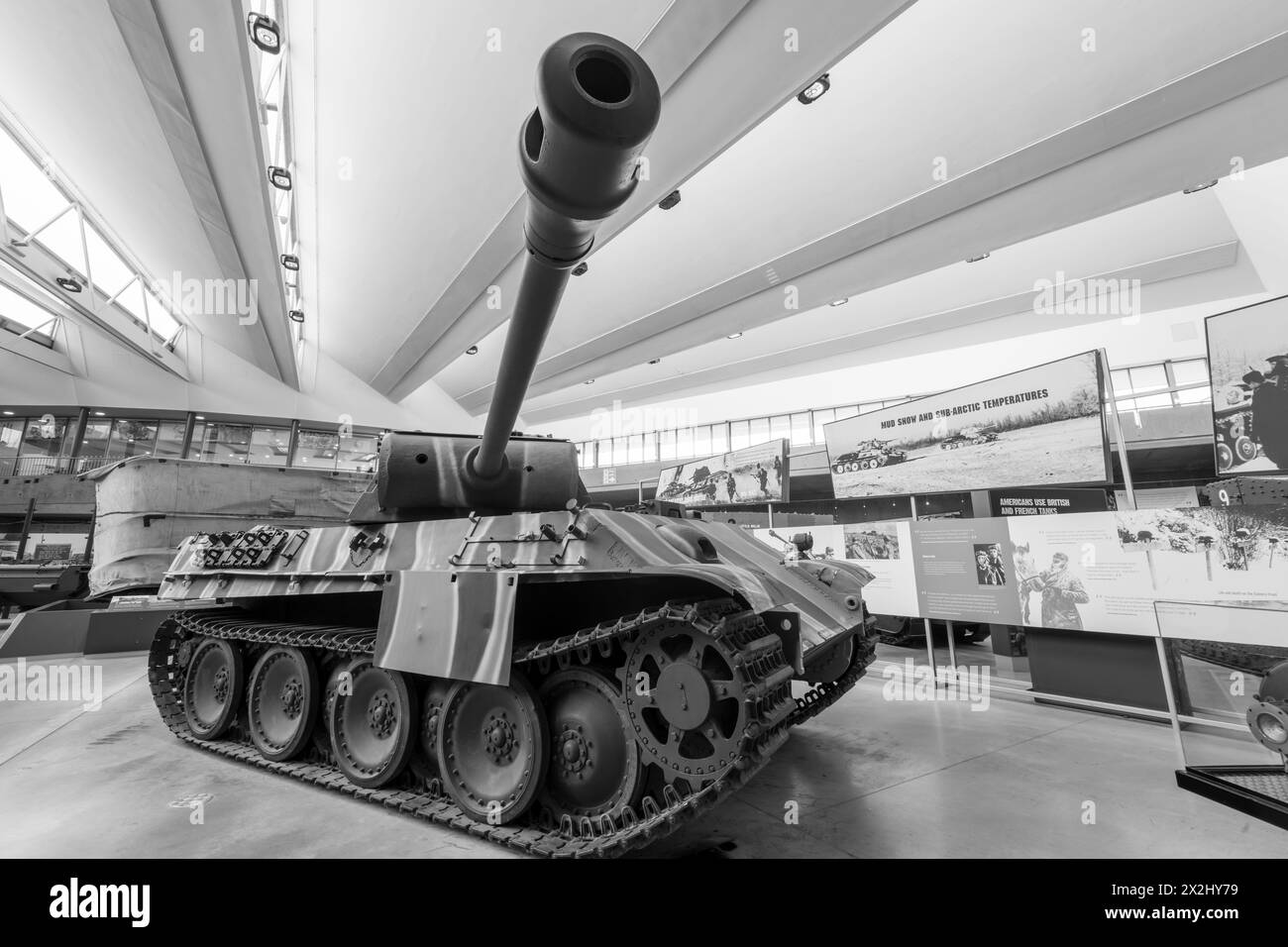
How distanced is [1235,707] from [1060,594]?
2.05m

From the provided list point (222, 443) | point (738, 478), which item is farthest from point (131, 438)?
point (738, 478)

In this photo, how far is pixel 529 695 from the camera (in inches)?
157

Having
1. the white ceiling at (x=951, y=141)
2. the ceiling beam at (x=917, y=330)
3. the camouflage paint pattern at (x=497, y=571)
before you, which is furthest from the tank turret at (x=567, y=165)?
the ceiling beam at (x=917, y=330)

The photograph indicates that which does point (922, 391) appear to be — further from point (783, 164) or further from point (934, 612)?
point (934, 612)

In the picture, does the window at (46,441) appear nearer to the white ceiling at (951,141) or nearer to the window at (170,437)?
the window at (170,437)

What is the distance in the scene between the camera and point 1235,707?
6.54 m

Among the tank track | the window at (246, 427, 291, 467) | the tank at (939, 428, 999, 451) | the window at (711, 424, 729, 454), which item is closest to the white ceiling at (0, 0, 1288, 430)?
the tank at (939, 428, 999, 451)

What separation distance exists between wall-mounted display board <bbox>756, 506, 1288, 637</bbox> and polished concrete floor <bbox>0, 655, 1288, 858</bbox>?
1273mm

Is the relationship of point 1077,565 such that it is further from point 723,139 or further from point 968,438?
point 723,139

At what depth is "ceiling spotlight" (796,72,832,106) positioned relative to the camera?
7665 mm

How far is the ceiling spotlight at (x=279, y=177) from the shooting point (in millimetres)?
9484

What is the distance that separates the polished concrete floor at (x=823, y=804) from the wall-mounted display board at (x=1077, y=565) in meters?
1.27

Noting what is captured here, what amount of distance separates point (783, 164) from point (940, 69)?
2632 mm
